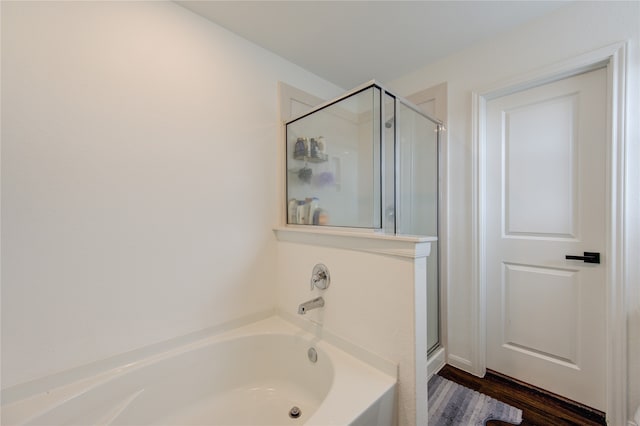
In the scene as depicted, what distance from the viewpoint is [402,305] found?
44.1 inches

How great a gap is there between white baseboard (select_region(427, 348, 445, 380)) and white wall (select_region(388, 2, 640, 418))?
0.23 feet

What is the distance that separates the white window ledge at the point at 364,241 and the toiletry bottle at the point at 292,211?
0.25 feet

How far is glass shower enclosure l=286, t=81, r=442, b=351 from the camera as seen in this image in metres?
1.49

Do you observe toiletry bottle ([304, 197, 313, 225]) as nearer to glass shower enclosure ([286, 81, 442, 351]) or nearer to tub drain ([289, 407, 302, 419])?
glass shower enclosure ([286, 81, 442, 351])

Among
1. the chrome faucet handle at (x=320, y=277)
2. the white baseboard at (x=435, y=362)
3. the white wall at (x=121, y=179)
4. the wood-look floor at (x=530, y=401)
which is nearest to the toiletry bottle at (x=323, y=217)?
the chrome faucet handle at (x=320, y=277)

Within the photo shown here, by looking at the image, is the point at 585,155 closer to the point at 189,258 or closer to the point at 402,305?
the point at 402,305

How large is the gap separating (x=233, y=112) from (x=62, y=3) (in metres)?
0.81

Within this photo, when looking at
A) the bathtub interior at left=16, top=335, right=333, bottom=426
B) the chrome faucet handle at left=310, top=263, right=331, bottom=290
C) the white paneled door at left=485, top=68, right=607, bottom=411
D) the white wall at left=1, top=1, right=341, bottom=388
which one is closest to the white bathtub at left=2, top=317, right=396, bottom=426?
the bathtub interior at left=16, top=335, right=333, bottom=426

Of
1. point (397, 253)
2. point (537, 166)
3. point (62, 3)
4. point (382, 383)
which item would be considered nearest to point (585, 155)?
point (537, 166)

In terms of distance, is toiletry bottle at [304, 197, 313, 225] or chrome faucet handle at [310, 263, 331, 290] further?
toiletry bottle at [304, 197, 313, 225]

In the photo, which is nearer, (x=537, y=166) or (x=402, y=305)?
(x=402, y=305)

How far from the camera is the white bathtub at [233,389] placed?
1012 millimetres

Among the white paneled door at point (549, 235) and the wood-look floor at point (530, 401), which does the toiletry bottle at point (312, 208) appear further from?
the wood-look floor at point (530, 401)

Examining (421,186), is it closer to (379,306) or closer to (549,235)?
(549,235)
